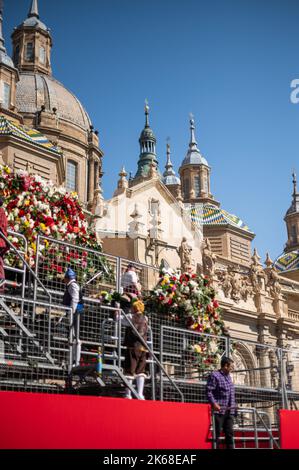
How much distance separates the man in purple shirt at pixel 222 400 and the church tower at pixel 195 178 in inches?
2165

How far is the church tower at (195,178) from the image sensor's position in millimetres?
65062

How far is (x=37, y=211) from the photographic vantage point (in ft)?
43.0

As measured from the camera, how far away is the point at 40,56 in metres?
60.3

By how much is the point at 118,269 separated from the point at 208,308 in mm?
2437

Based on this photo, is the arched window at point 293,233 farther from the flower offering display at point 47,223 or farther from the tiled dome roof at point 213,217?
the flower offering display at point 47,223

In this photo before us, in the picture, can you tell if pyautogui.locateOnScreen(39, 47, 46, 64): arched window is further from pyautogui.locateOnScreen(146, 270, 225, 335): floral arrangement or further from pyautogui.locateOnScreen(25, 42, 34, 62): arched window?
pyautogui.locateOnScreen(146, 270, 225, 335): floral arrangement

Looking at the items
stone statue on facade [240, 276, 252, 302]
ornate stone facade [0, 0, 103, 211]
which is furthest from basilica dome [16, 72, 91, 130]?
stone statue on facade [240, 276, 252, 302]

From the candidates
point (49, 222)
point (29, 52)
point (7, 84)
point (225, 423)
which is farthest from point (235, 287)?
point (29, 52)

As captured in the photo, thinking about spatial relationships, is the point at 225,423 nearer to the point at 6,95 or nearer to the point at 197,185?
the point at 6,95

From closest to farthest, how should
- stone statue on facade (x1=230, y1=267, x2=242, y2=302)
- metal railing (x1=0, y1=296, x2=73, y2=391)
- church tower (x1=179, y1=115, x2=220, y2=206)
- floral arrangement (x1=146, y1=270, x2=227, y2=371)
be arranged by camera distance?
metal railing (x1=0, y1=296, x2=73, y2=391), floral arrangement (x1=146, y1=270, x2=227, y2=371), stone statue on facade (x1=230, y1=267, x2=242, y2=302), church tower (x1=179, y1=115, x2=220, y2=206)

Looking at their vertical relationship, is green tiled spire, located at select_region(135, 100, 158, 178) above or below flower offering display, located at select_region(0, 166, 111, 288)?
above

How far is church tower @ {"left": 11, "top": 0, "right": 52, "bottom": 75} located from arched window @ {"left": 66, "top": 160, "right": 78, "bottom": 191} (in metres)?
11.0

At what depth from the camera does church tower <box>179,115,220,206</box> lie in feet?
213
